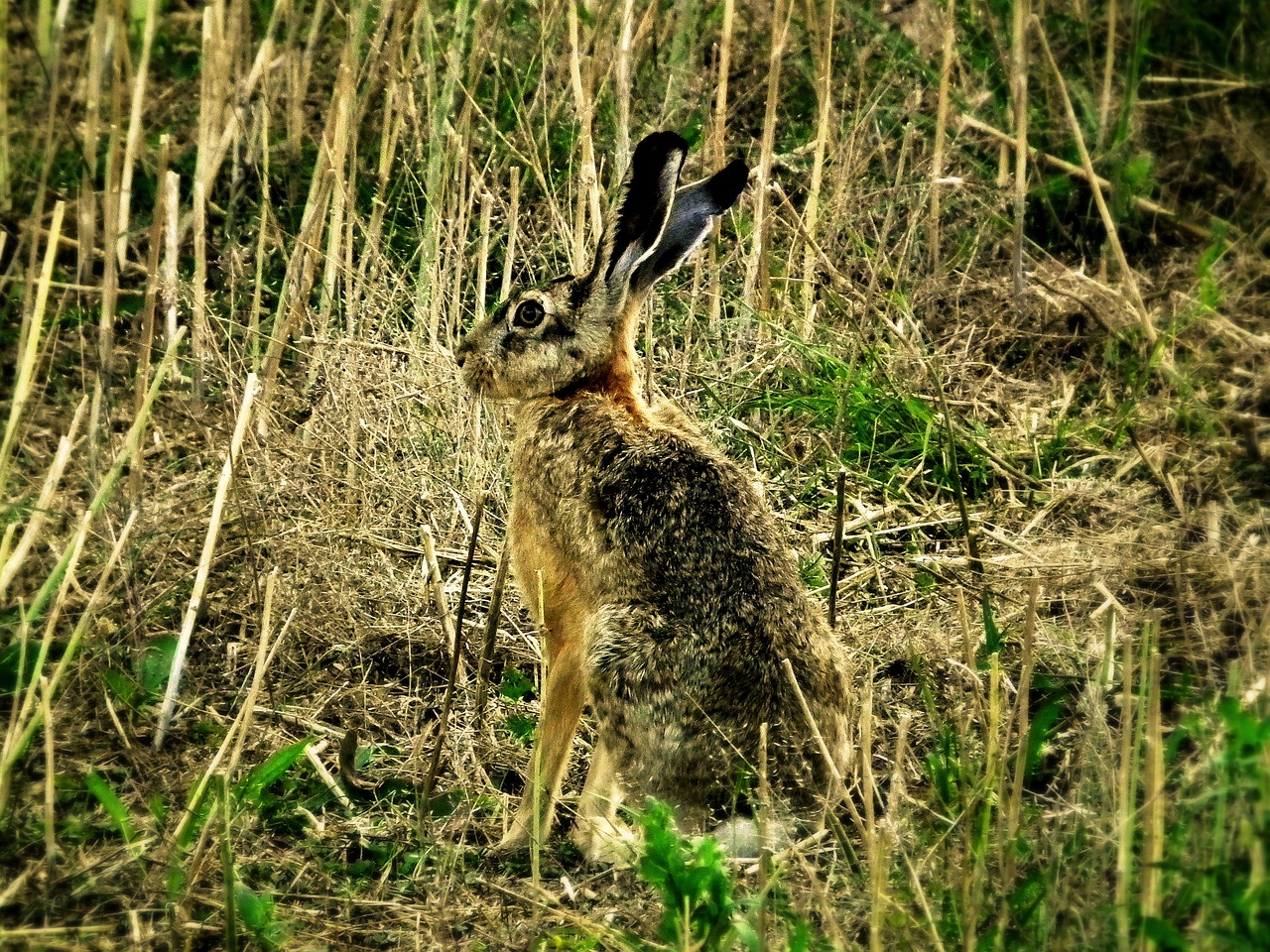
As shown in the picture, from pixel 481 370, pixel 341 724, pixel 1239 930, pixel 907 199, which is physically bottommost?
pixel 341 724

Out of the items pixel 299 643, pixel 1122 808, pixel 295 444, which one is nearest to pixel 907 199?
pixel 295 444

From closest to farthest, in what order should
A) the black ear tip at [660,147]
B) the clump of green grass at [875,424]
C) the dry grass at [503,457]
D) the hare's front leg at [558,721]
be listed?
the dry grass at [503,457]
the hare's front leg at [558,721]
the black ear tip at [660,147]
the clump of green grass at [875,424]

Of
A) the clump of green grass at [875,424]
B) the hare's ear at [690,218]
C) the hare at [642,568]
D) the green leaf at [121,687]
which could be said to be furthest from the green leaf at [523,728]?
the clump of green grass at [875,424]

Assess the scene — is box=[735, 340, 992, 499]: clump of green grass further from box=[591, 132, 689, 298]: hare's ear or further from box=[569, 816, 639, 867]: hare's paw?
box=[569, 816, 639, 867]: hare's paw

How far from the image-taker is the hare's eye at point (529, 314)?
447cm

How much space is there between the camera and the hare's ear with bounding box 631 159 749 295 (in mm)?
4277

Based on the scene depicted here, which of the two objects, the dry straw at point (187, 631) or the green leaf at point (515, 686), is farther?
the green leaf at point (515, 686)

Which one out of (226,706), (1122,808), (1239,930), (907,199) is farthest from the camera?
(907,199)

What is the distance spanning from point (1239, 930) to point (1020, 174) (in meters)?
3.37

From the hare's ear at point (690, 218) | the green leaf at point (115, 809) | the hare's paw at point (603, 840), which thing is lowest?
the hare's paw at point (603, 840)

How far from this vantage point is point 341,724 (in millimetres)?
4254

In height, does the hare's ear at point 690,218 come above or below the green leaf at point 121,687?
above

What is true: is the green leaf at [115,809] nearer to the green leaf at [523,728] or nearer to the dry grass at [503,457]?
the dry grass at [503,457]

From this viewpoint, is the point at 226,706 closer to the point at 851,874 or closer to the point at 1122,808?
the point at 851,874
